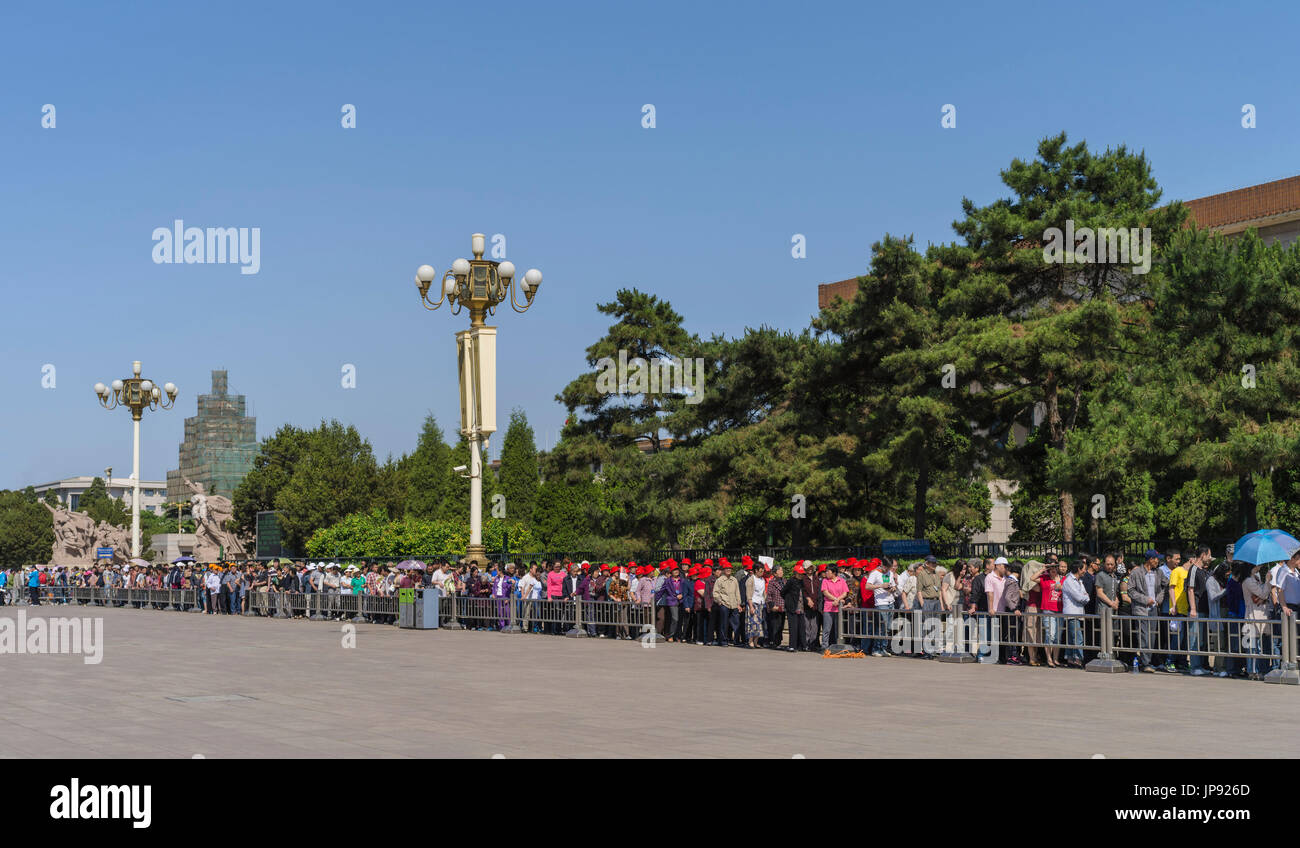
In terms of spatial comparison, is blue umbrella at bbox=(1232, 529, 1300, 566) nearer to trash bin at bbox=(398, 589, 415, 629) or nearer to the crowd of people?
the crowd of people

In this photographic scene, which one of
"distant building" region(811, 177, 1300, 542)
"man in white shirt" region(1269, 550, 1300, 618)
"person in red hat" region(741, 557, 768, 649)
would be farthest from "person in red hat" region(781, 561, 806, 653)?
"distant building" region(811, 177, 1300, 542)

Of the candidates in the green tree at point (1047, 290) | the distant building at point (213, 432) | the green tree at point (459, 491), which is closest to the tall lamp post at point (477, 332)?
the green tree at point (1047, 290)

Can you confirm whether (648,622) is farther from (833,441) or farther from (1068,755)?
(1068,755)

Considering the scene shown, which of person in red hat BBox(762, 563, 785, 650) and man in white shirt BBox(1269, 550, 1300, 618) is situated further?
person in red hat BBox(762, 563, 785, 650)

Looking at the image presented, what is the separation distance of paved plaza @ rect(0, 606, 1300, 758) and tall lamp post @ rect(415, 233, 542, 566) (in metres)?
9.12

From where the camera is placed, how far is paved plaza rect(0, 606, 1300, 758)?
35.7ft

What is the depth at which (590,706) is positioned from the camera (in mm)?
14148

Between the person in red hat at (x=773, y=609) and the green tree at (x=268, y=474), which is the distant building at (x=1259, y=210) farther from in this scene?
the green tree at (x=268, y=474)

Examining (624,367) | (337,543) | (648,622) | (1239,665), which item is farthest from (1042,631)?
(337,543)

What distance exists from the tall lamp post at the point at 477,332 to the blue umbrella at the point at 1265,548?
17.3 metres

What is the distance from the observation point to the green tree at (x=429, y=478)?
10400 cm

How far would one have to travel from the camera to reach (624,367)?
5659 cm

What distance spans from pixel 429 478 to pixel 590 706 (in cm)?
9598
